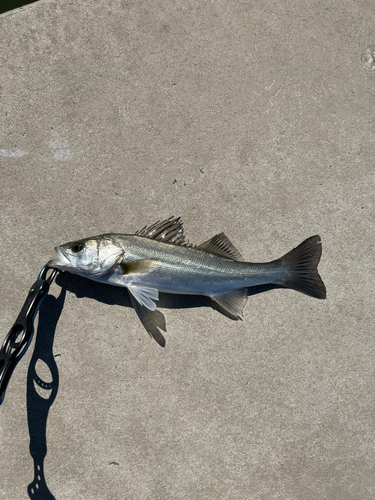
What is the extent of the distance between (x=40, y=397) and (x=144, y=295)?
1.46m

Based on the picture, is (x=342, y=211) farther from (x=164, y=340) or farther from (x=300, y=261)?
(x=164, y=340)

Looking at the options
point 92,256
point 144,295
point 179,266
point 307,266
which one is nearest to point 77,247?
point 92,256

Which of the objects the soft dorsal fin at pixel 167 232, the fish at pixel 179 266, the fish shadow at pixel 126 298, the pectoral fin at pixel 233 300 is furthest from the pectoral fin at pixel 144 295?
the pectoral fin at pixel 233 300

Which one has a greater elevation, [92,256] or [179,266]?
[92,256]

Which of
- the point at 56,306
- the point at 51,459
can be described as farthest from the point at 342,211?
the point at 51,459

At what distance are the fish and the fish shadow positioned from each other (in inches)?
8.6

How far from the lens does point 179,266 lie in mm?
3549

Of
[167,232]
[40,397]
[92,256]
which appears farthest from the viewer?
[40,397]

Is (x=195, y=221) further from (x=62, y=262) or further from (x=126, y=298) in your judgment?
(x=62, y=262)

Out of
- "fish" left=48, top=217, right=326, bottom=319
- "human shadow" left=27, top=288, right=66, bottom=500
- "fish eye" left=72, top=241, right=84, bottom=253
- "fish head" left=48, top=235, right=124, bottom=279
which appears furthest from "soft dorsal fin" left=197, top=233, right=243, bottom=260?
"human shadow" left=27, top=288, right=66, bottom=500

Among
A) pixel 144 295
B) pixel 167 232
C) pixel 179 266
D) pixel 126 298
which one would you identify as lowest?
→ pixel 126 298

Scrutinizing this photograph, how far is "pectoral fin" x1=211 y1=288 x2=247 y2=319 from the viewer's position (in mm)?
3738

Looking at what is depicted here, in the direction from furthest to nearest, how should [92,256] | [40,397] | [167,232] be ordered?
1. [40,397]
2. [167,232]
3. [92,256]

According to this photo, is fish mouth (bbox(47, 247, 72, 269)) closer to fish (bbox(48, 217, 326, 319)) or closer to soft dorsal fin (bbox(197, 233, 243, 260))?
fish (bbox(48, 217, 326, 319))
